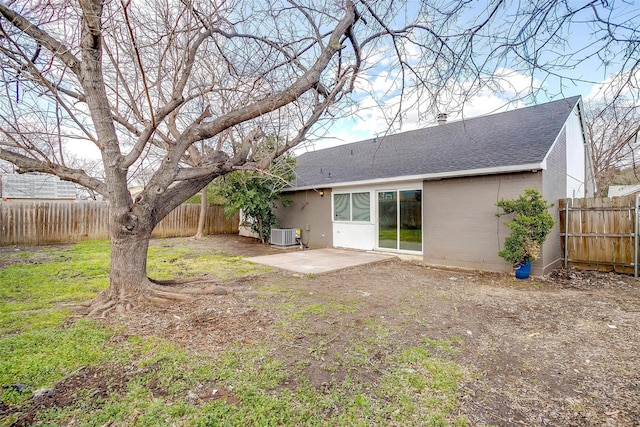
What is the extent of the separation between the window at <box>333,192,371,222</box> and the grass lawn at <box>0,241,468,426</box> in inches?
214

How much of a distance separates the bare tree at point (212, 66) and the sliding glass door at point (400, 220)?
14.7 feet

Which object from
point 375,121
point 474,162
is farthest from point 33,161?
point 474,162

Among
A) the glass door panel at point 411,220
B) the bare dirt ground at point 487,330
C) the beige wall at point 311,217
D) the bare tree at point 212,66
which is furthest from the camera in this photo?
the beige wall at point 311,217

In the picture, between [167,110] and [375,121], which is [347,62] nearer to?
[375,121]

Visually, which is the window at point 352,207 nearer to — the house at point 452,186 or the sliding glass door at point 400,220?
the house at point 452,186

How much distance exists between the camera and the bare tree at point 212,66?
3.08m

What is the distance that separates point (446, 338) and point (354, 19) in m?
4.34

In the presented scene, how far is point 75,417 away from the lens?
206 centimetres

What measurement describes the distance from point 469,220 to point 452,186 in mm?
935

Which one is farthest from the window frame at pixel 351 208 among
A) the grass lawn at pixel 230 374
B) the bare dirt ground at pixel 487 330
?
the grass lawn at pixel 230 374

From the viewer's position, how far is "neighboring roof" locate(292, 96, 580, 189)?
685 centimetres

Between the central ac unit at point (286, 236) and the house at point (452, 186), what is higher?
the house at point (452, 186)

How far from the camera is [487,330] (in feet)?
12.3

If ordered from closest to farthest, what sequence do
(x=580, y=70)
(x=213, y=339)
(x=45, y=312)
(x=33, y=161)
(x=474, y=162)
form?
(x=580, y=70), (x=213, y=339), (x=33, y=161), (x=45, y=312), (x=474, y=162)
